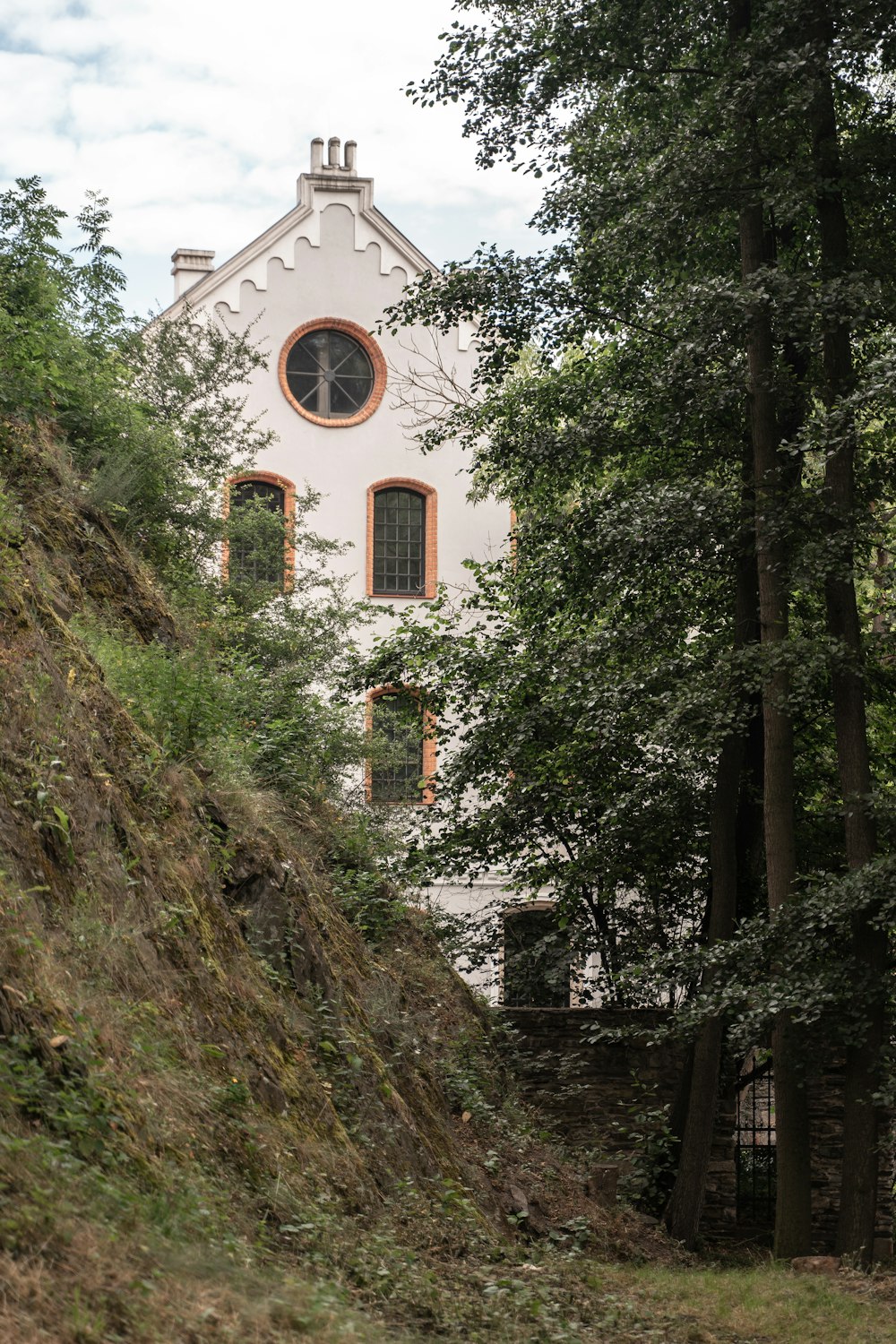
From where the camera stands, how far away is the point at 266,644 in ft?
65.9

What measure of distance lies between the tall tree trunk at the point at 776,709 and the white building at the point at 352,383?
51.0ft

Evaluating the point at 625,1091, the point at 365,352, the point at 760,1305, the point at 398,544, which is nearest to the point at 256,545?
the point at 398,544

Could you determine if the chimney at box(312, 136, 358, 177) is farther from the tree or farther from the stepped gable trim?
the tree

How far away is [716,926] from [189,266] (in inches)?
842

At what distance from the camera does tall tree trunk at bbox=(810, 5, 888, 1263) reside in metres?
11.5

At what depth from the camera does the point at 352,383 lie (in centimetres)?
2902

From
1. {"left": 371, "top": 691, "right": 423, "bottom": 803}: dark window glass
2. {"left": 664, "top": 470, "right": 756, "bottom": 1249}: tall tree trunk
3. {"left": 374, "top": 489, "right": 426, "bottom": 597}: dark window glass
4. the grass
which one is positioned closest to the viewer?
the grass

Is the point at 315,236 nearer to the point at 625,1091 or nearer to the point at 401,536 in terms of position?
the point at 401,536

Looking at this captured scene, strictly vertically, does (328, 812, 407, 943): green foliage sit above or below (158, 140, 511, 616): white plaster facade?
below

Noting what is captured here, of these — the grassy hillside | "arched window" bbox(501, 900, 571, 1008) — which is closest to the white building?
"arched window" bbox(501, 900, 571, 1008)

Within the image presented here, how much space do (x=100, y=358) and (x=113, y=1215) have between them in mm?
12701

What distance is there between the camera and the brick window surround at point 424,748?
16609 millimetres

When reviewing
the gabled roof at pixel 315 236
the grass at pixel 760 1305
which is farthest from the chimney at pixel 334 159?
the grass at pixel 760 1305

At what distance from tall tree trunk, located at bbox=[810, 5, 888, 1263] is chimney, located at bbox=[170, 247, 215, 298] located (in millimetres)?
19340
